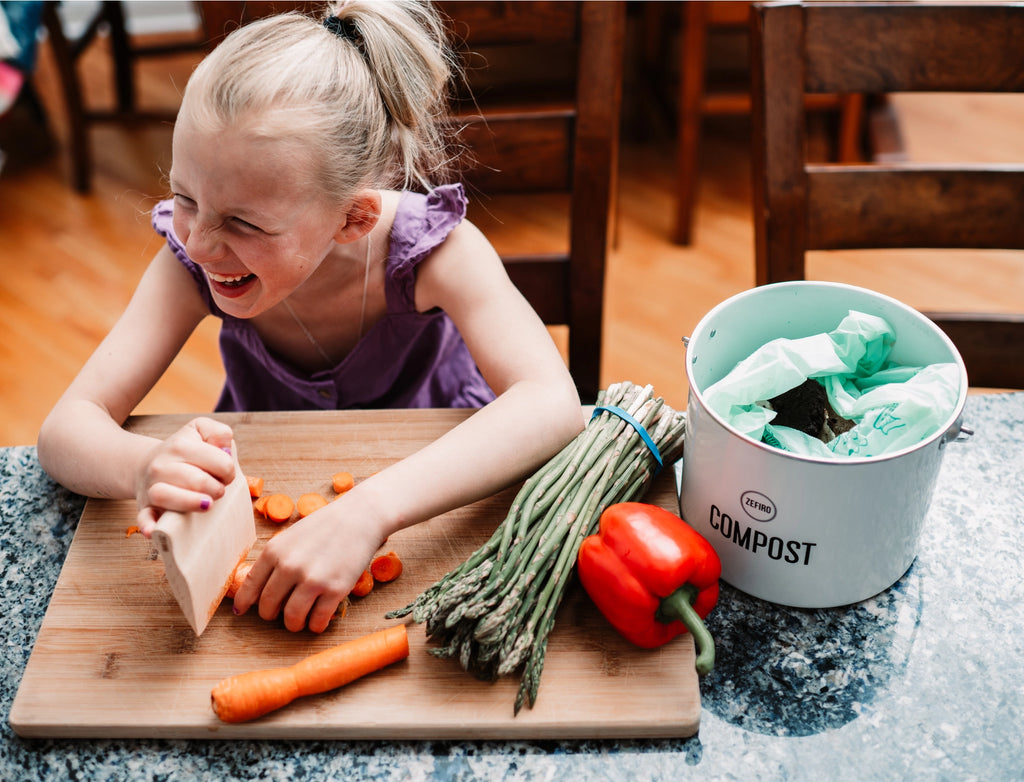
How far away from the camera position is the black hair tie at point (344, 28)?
1003mm

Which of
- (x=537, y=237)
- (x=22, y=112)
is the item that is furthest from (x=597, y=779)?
(x=22, y=112)

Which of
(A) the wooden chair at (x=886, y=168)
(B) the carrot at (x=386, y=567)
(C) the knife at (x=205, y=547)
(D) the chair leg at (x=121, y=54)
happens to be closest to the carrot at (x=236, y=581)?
(C) the knife at (x=205, y=547)

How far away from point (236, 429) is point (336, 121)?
0.37 metres

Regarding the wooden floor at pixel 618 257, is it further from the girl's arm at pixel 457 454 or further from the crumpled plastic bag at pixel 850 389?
the crumpled plastic bag at pixel 850 389

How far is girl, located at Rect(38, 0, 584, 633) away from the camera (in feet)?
2.85

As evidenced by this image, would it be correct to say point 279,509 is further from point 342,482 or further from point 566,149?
point 566,149

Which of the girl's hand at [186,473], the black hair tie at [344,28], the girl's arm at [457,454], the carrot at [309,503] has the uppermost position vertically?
the black hair tie at [344,28]

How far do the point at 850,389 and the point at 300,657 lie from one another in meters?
0.58

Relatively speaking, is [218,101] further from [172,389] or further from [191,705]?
[172,389]

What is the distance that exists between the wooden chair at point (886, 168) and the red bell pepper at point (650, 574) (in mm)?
588

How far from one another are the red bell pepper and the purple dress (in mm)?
500

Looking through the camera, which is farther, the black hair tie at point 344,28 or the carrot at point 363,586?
the black hair tie at point 344,28

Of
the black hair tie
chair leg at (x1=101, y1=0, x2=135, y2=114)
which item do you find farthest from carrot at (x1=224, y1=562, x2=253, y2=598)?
chair leg at (x1=101, y1=0, x2=135, y2=114)

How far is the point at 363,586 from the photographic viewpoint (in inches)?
34.8
